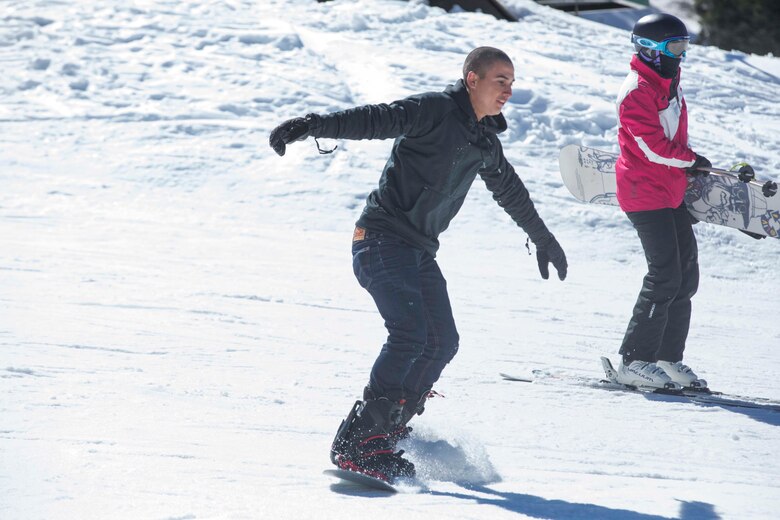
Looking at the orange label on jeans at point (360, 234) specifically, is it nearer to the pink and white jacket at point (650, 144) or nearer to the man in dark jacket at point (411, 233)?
the man in dark jacket at point (411, 233)

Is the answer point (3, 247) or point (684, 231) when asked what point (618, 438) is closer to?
point (684, 231)

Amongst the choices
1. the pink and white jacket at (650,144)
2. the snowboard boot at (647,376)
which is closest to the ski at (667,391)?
the snowboard boot at (647,376)

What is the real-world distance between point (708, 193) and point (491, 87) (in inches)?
87.7

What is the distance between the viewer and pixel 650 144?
4777mm

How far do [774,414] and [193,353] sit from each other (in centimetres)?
297

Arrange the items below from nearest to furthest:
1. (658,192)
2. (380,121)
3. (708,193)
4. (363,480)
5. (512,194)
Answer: (363,480), (380,121), (512,194), (658,192), (708,193)

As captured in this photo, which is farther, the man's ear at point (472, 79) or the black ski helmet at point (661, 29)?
the black ski helmet at point (661, 29)

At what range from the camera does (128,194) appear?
10.2m

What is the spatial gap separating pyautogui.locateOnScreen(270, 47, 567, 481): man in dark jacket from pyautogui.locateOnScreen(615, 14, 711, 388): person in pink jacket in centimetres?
135

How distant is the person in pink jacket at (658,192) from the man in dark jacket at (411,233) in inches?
53.1

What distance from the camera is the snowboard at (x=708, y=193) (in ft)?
17.7

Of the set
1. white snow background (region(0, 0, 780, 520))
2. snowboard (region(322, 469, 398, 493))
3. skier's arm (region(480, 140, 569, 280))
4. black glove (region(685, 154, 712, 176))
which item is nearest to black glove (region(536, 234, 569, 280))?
skier's arm (region(480, 140, 569, 280))

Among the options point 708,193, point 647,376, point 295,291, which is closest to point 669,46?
point 708,193

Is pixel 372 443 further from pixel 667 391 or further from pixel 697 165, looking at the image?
pixel 697 165
